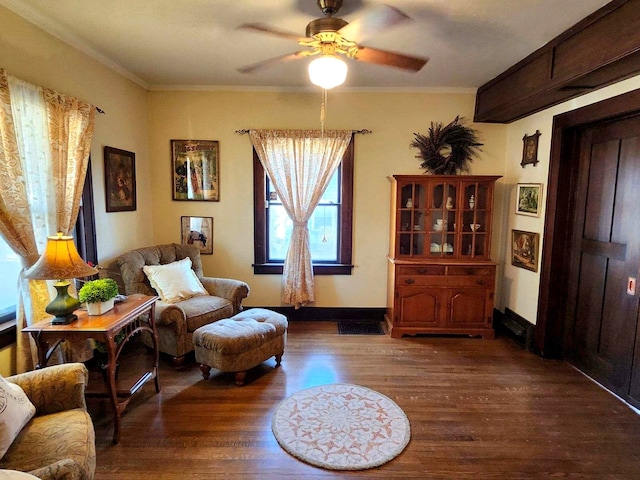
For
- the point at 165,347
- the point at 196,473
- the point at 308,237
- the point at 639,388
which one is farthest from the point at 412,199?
the point at 196,473

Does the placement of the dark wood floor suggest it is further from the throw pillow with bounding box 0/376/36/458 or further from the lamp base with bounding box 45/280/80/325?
the lamp base with bounding box 45/280/80/325

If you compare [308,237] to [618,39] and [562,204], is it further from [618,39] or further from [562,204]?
[618,39]

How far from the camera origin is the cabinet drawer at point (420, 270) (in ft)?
12.7

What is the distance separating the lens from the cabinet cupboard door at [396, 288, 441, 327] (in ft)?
12.9

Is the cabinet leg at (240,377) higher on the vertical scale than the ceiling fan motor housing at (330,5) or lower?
lower

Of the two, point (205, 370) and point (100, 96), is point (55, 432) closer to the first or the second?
point (205, 370)

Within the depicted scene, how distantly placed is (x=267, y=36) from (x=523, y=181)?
2952 mm

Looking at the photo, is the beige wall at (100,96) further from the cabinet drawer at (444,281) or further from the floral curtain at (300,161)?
the cabinet drawer at (444,281)

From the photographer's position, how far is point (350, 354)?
3529mm

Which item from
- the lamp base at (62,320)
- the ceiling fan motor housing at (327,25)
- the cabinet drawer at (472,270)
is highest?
the ceiling fan motor housing at (327,25)

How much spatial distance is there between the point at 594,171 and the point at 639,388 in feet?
5.61

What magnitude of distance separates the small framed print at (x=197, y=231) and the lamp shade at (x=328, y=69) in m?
2.60

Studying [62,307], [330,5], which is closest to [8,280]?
[62,307]

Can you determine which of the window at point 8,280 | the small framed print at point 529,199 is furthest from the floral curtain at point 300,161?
the window at point 8,280
